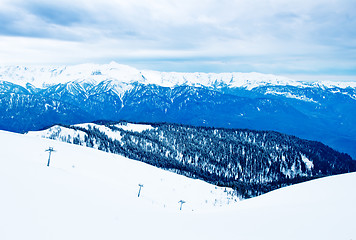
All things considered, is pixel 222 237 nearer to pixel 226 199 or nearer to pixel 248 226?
pixel 248 226

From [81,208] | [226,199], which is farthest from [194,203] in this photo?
[81,208]

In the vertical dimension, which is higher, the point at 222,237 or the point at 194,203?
the point at 222,237

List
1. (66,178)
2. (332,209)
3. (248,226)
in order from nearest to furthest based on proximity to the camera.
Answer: (248,226)
(332,209)
(66,178)

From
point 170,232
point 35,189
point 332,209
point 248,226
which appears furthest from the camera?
point 332,209

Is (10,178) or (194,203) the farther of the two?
(194,203)

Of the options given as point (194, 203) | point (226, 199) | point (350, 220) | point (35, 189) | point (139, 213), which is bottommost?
point (226, 199)

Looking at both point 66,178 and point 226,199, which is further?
point 226,199

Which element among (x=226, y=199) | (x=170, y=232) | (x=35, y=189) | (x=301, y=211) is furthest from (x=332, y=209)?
(x=226, y=199)

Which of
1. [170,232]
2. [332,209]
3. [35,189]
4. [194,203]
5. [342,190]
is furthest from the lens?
[194,203]

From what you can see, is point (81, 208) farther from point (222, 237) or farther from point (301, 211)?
point (301, 211)
